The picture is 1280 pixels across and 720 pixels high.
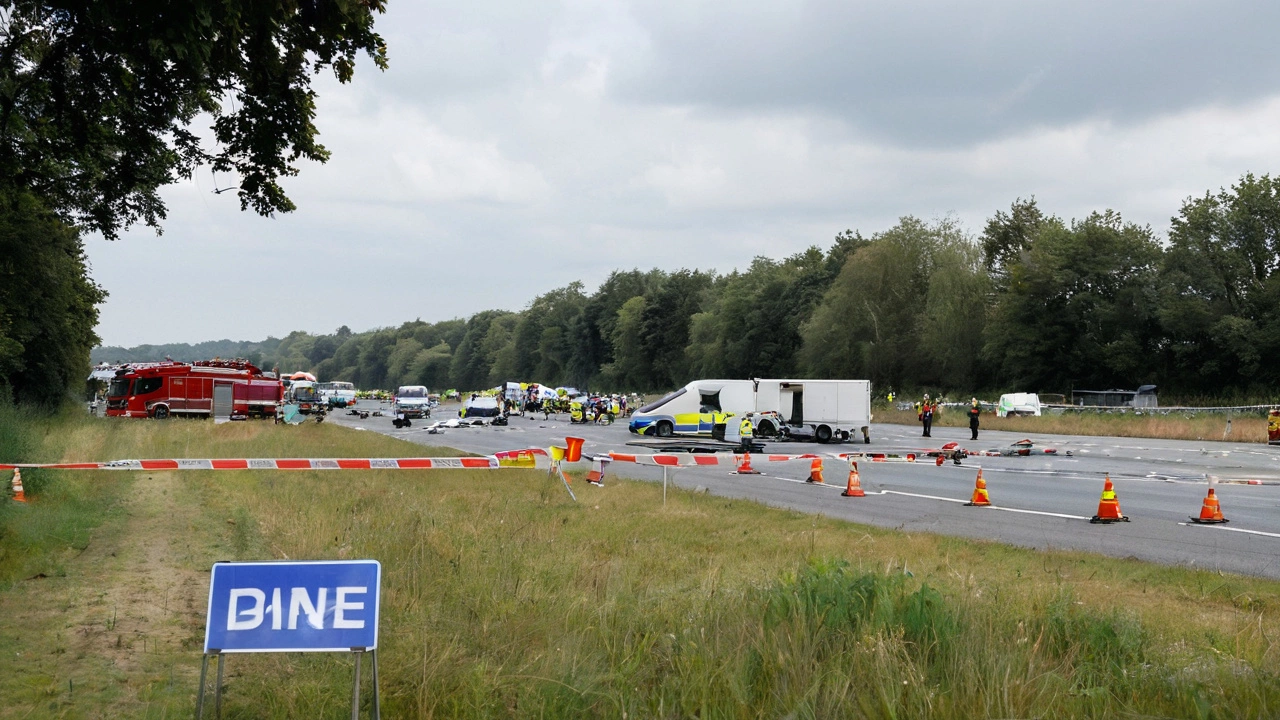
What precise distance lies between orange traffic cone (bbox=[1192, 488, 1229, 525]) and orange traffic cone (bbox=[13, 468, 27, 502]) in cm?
1607

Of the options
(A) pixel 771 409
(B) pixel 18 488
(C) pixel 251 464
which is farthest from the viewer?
(A) pixel 771 409

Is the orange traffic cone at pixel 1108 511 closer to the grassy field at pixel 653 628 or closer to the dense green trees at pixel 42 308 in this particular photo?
the grassy field at pixel 653 628

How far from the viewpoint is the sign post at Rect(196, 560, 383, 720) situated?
4906 mm

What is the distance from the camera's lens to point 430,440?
3997 cm

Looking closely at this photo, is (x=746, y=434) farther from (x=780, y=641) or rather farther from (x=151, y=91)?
(x=780, y=641)

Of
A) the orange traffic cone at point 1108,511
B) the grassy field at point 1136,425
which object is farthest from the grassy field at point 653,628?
the grassy field at point 1136,425

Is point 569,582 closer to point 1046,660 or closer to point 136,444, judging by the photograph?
point 1046,660

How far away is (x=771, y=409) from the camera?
4031 cm

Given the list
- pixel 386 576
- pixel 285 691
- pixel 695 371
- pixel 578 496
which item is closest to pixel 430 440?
pixel 578 496

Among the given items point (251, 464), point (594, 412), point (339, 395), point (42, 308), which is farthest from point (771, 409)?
point (339, 395)

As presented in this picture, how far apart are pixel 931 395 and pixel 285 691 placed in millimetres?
74888

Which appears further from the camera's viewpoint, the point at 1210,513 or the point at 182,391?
the point at 182,391

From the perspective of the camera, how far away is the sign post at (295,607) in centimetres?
491

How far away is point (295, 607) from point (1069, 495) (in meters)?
16.4
